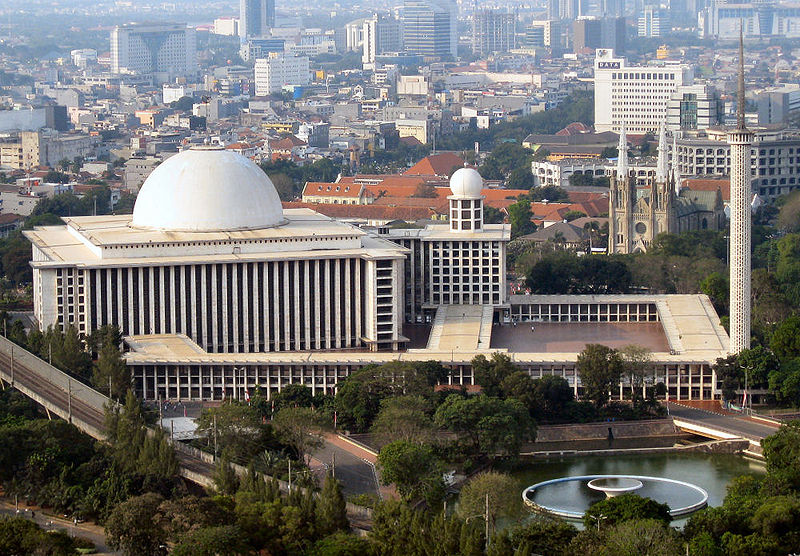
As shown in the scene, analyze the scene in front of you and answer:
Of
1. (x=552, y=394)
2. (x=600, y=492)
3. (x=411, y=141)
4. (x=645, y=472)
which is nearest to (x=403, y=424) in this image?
(x=600, y=492)

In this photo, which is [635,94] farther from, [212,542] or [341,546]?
[212,542]

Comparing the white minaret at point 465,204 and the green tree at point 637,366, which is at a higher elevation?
the white minaret at point 465,204

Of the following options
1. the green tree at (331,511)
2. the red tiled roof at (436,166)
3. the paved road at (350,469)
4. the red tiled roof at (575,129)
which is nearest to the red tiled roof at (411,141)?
the red tiled roof at (575,129)

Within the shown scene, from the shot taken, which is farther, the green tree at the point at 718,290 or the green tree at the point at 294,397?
the green tree at the point at 718,290

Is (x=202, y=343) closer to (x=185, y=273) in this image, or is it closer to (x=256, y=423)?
(x=185, y=273)

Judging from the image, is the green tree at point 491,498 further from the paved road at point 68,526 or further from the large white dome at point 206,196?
the large white dome at point 206,196

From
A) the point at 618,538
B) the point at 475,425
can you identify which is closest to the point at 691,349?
the point at 475,425

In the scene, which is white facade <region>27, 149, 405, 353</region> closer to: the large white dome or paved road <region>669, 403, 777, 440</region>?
the large white dome
